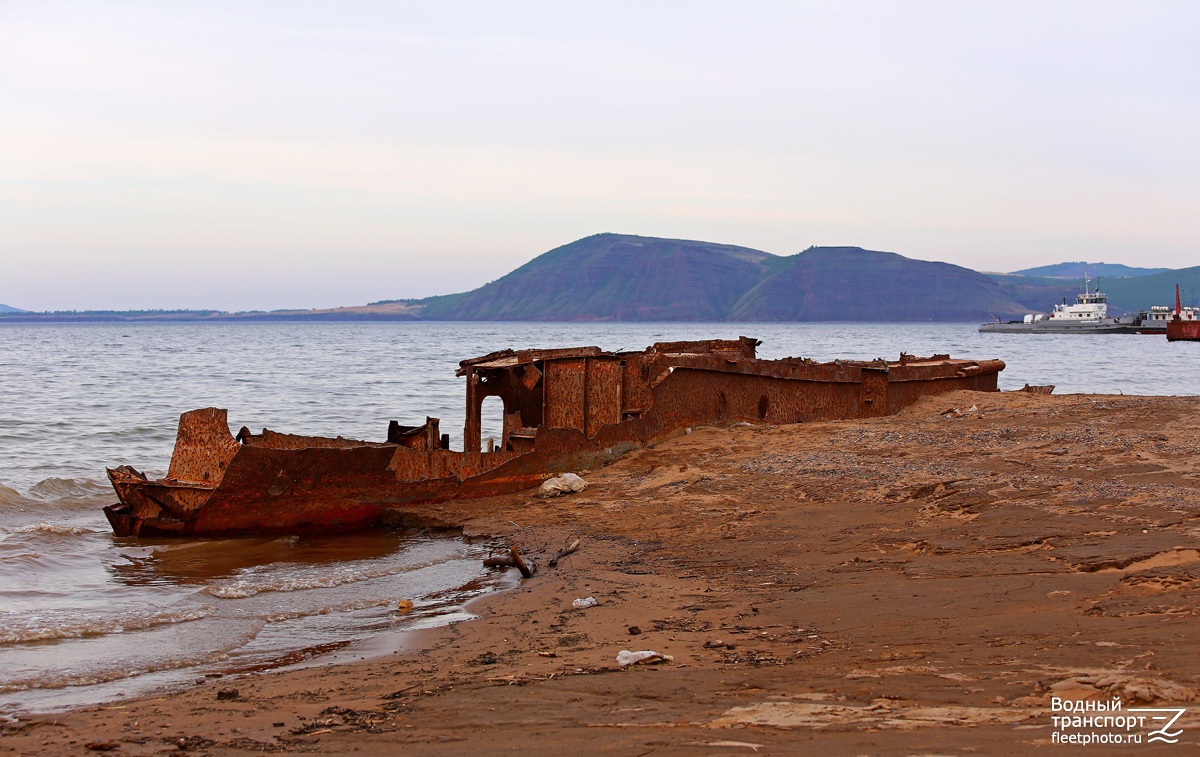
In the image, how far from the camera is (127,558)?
916 centimetres

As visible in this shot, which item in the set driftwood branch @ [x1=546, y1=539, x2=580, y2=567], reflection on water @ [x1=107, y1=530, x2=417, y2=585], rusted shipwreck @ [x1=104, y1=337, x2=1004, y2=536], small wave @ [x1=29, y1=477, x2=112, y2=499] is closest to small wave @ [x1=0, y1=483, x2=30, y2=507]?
small wave @ [x1=29, y1=477, x2=112, y2=499]

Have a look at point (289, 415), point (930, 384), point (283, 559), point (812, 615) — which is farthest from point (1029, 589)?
point (289, 415)

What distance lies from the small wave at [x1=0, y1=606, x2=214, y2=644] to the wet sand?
6.46ft

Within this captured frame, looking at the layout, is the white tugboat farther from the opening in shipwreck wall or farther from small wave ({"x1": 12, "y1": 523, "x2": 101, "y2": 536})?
small wave ({"x1": 12, "y1": 523, "x2": 101, "y2": 536})

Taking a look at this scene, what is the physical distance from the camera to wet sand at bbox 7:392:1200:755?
12.5ft

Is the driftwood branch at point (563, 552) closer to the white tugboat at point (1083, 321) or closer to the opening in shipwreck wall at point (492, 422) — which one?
the opening in shipwreck wall at point (492, 422)

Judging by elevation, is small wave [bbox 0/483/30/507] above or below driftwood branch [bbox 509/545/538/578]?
below

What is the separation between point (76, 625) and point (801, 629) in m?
4.93

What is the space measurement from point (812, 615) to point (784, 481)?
3864 mm

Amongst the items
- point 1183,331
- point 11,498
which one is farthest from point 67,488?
point 1183,331

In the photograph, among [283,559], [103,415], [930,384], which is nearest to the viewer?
[283,559]

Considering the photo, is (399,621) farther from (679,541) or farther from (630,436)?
(630,436)

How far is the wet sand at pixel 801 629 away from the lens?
3816 mm

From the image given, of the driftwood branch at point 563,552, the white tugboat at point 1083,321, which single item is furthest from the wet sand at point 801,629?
the white tugboat at point 1083,321
